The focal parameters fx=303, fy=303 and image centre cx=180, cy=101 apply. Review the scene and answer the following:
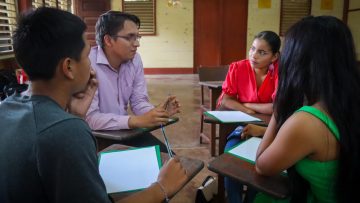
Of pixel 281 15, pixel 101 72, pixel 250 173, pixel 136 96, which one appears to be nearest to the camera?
pixel 250 173

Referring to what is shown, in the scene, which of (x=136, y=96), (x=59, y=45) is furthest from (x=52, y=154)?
(x=136, y=96)

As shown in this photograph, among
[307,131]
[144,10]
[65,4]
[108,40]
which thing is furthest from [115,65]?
[144,10]

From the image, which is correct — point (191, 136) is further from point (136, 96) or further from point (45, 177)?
point (45, 177)

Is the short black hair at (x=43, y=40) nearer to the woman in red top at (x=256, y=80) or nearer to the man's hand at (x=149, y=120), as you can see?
the man's hand at (x=149, y=120)

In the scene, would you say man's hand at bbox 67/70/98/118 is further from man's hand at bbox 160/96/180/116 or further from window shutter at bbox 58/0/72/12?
window shutter at bbox 58/0/72/12

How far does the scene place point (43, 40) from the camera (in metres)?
0.72

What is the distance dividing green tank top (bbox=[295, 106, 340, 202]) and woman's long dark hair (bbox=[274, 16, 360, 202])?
2 cm

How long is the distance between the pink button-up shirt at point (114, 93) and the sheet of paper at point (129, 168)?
40 cm

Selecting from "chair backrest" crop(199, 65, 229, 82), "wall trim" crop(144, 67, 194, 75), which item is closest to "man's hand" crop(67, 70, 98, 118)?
"chair backrest" crop(199, 65, 229, 82)

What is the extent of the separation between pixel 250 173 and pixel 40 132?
78 centimetres

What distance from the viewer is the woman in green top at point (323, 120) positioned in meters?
0.99

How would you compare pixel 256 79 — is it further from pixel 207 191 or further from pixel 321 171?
pixel 321 171

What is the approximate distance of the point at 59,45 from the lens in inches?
28.8

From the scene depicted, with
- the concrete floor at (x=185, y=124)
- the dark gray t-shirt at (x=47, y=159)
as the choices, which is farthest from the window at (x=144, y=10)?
the dark gray t-shirt at (x=47, y=159)
